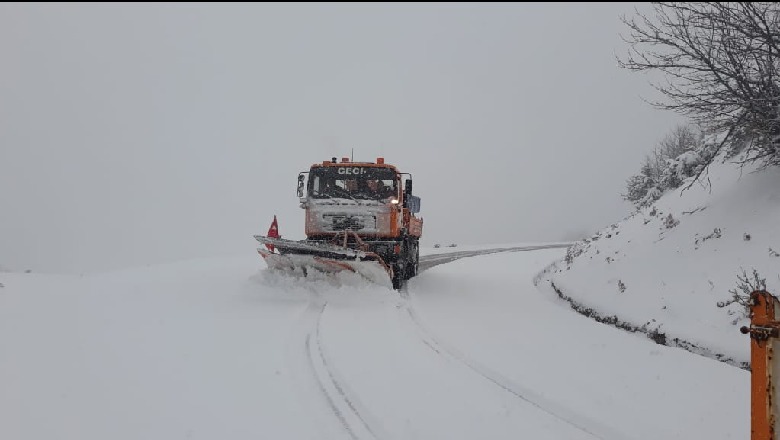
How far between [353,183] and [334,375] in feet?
22.8

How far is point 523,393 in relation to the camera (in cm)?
428

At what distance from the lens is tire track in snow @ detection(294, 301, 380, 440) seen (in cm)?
349

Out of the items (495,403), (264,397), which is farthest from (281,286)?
(495,403)

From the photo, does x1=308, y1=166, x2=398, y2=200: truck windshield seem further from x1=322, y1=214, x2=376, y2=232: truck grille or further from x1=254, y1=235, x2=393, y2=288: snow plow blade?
x1=254, y1=235, x2=393, y2=288: snow plow blade

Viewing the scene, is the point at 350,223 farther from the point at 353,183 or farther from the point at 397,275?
the point at 397,275

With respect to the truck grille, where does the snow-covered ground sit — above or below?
below

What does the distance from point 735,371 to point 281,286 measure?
7.31m

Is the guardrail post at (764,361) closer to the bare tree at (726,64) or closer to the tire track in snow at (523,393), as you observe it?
the tire track in snow at (523,393)

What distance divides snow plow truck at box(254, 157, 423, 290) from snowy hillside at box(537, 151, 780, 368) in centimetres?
369

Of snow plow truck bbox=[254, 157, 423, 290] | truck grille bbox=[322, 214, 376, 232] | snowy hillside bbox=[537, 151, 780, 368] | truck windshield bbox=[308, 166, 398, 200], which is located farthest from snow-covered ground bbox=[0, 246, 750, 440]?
truck windshield bbox=[308, 166, 398, 200]

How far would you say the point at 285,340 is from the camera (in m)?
5.90

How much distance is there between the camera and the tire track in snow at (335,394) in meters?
3.49

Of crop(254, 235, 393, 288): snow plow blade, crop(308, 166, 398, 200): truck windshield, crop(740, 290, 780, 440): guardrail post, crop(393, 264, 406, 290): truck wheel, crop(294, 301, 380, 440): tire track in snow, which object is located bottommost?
crop(393, 264, 406, 290): truck wheel

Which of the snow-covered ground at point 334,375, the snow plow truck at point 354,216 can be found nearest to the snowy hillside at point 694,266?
the snow-covered ground at point 334,375
